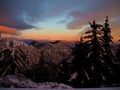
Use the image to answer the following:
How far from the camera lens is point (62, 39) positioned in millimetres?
3127

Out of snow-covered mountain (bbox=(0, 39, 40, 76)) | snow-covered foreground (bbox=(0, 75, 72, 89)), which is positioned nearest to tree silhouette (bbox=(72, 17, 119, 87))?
snow-covered foreground (bbox=(0, 75, 72, 89))

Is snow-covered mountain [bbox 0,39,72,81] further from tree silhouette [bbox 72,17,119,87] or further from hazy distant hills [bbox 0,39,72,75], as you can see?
tree silhouette [bbox 72,17,119,87]

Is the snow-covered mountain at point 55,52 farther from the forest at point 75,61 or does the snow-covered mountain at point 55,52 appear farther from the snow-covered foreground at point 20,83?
the snow-covered foreground at point 20,83

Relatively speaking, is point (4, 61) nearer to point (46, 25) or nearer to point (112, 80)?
point (46, 25)

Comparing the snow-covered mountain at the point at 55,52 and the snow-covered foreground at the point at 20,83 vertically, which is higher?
the snow-covered mountain at the point at 55,52

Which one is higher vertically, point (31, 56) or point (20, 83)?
point (31, 56)

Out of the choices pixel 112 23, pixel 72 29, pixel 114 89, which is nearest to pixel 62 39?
pixel 72 29

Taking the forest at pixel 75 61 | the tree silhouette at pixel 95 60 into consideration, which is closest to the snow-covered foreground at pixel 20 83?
the forest at pixel 75 61

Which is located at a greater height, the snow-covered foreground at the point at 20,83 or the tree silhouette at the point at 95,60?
the tree silhouette at the point at 95,60

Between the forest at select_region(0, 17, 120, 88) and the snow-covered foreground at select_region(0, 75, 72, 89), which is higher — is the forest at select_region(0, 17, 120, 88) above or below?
above

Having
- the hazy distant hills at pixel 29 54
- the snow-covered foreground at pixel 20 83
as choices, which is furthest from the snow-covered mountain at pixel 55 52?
the snow-covered foreground at pixel 20 83

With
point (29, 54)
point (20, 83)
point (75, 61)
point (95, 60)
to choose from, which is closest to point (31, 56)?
point (29, 54)

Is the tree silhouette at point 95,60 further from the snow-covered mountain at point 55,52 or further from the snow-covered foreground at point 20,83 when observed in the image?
the snow-covered foreground at point 20,83

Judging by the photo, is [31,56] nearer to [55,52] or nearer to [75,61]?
[55,52]
